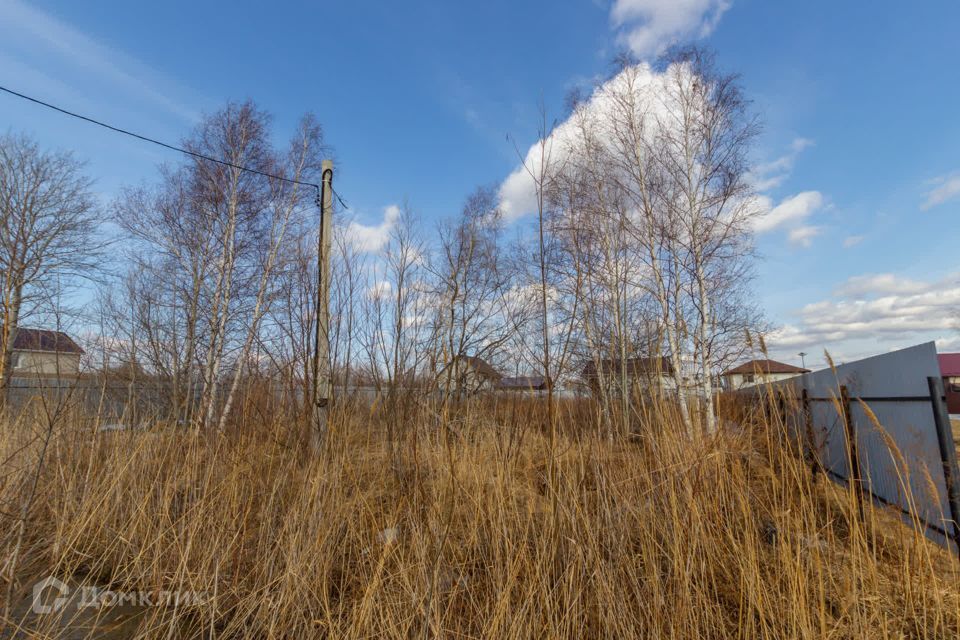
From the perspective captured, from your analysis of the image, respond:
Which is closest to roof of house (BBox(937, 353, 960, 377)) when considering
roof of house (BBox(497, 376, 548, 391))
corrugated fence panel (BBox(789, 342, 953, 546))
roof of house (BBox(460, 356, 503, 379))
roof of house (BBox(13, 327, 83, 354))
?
corrugated fence panel (BBox(789, 342, 953, 546))

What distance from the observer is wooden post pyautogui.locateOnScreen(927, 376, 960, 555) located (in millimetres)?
2314

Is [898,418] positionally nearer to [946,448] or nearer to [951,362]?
[946,448]

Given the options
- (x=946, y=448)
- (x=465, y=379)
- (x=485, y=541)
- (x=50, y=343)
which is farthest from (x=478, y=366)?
(x=50, y=343)

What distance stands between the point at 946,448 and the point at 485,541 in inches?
113

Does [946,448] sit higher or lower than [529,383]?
lower

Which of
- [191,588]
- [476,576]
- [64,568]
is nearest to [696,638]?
[476,576]

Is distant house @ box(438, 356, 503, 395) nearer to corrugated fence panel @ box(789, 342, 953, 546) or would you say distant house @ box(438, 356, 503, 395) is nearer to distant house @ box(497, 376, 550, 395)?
distant house @ box(497, 376, 550, 395)

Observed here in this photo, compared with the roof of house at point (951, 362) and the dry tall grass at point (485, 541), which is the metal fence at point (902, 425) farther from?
the roof of house at point (951, 362)

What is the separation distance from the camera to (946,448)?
8.20ft

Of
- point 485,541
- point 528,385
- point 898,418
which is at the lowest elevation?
point 485,541

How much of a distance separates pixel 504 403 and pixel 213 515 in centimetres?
165

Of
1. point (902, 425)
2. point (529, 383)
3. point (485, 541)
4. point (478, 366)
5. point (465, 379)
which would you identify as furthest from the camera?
point (478, 366)

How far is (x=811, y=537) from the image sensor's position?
4.89 feet

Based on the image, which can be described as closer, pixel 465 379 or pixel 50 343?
pixel 465 379
